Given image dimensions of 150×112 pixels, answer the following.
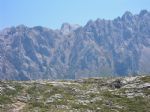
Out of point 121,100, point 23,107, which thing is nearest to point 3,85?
point 23,107

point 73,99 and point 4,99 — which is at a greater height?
point 4,99

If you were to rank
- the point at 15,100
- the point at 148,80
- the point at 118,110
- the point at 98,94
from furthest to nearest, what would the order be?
1. the point at 148,80
2. the point at 98,94
3. the point at 15,100
4. the point at 118,110

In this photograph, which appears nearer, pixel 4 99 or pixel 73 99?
pixel 4 99

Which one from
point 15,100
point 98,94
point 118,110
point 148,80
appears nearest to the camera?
point 118,110

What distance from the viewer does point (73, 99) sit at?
57906mm

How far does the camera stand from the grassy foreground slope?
170 feet

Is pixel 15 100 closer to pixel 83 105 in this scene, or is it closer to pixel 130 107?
pixel 83 105

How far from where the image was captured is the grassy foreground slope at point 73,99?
51.7m

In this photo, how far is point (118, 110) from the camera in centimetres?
5150

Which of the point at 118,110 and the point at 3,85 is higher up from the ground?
the point at 3,85

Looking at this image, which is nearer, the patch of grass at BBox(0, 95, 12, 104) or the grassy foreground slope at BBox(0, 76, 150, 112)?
the grassy foreground slope at BBox(0, 76, 150, 112)

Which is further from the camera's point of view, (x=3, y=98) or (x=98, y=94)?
(x=98, y=94)

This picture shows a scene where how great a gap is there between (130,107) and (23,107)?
48.8 ft

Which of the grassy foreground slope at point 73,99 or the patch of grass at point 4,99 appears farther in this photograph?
the patch of grass at point 4,99
